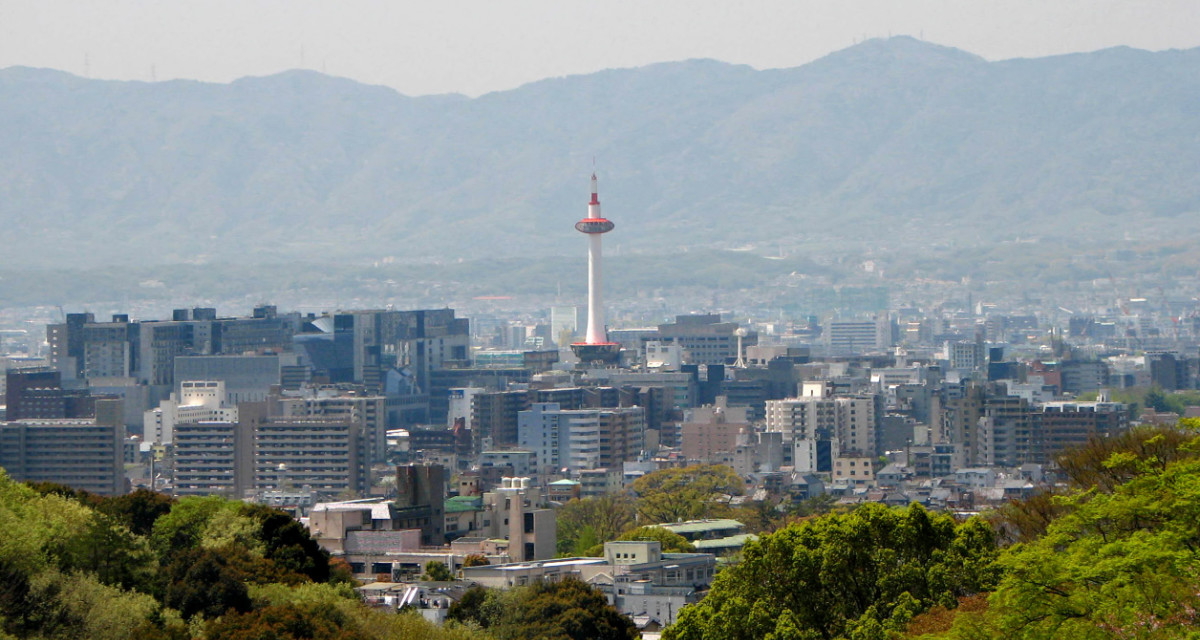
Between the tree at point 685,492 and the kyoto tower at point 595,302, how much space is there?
64.6m

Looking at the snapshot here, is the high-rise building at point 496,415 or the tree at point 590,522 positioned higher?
the high-rise building at point 496,415

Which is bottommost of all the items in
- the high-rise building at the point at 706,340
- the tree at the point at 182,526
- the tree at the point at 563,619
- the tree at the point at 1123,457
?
the tree at the point at 563,619

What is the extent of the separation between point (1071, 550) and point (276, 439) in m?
77.9

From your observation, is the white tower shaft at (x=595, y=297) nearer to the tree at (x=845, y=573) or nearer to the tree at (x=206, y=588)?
the tree at (x=206, y=588)

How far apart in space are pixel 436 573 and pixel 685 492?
26767 millimetres

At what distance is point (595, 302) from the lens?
506 ft

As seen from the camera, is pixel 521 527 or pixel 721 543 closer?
pixel 521 527

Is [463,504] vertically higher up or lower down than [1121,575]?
lower down

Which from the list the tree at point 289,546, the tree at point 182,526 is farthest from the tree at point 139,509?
the tree at point 289,546

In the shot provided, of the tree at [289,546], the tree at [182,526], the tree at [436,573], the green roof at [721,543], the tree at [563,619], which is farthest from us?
the green roof at [721,543]

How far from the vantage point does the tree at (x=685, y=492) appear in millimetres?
65500

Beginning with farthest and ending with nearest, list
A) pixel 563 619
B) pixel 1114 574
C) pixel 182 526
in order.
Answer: pixel 182 526 < pixel 563 619 < pixel 1114 574

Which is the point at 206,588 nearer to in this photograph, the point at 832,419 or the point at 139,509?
the point at 139,509

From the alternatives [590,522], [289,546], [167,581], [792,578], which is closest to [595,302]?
[590,522]
